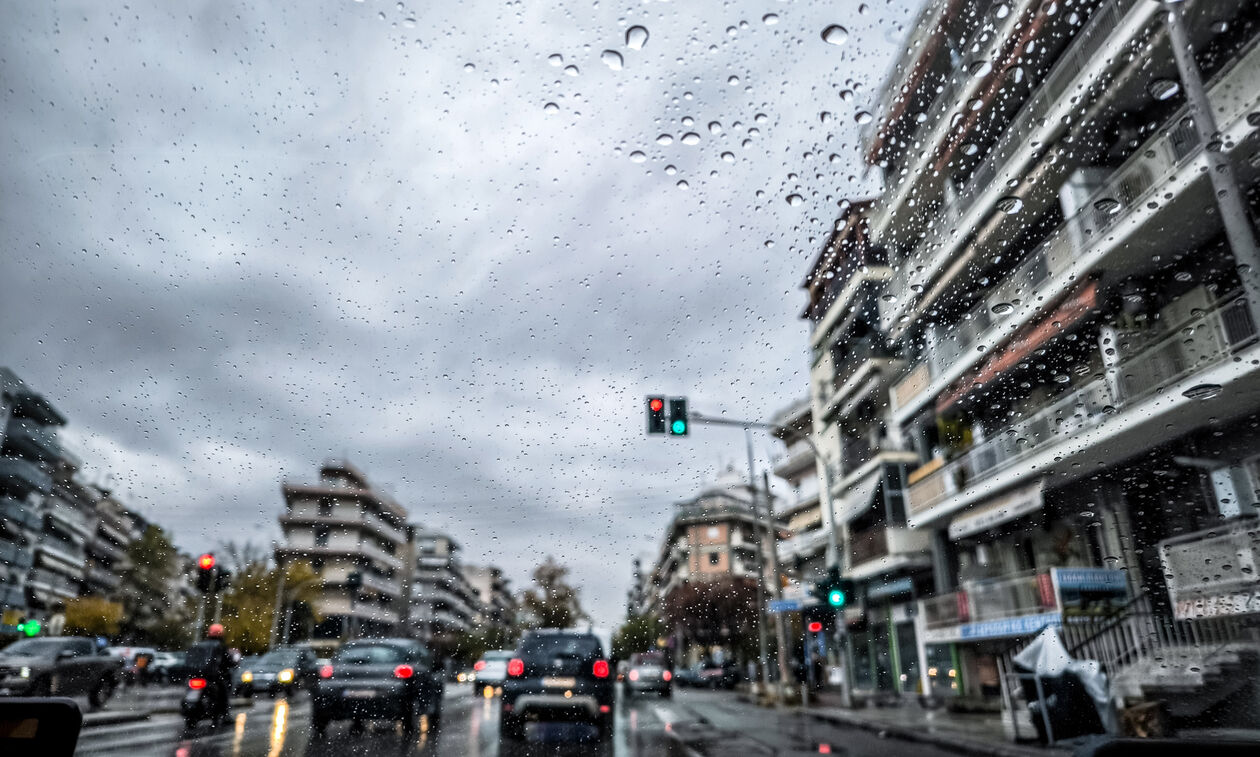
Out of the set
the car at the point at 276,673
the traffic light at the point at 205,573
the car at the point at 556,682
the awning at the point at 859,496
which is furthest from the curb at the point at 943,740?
the car at the point at 276,673

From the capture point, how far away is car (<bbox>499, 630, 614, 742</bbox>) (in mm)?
7320

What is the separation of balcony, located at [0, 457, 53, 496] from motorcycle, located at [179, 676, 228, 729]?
15.3 feet

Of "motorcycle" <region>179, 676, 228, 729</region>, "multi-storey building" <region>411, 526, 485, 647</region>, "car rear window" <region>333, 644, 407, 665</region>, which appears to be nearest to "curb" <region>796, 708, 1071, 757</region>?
"multi-storey building" <region>411, 526, 485, 647</region>

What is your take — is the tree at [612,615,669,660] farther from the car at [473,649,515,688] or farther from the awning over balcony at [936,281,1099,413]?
the awning over balcony at [936,281,1099,413]

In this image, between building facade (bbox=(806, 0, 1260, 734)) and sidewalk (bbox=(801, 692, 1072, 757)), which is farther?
sidewalk (bbox=(801, 692, 1072, 757))

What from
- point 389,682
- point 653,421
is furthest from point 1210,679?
point 389,682

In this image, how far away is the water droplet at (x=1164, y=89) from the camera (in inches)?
121

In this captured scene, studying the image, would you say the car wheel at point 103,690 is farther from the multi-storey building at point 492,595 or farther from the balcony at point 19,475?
the balcony at point 19,475

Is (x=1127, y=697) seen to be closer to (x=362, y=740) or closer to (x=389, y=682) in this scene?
(x=362, y=740)

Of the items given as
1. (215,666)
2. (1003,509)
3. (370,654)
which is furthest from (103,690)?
(1003,509)

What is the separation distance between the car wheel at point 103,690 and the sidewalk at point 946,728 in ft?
24.3

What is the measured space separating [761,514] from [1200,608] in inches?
211

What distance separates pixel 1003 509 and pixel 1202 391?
97 centimetres

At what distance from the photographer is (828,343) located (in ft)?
15.4
